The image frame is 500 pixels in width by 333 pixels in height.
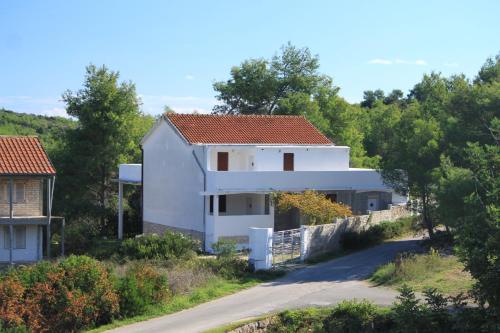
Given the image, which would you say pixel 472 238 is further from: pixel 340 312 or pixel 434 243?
pixel 434 243

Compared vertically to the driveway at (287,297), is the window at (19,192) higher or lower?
higher

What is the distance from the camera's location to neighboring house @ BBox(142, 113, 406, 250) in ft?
116

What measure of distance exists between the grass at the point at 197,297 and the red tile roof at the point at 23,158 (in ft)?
37.6

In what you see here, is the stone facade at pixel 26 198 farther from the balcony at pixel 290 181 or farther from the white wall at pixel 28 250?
the balcony at pixel 290 181

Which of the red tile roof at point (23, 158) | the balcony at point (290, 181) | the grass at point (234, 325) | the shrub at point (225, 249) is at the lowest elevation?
the grass at point (234, 325)

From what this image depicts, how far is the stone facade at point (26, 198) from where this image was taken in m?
32.9

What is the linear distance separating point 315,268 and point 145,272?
7.83 m

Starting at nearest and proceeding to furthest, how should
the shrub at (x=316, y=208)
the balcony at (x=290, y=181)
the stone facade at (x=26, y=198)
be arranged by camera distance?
the stone facade at (x=26, y=198)
the shrub at (x=316, y=208)
the balcony at (x=290, y=181)

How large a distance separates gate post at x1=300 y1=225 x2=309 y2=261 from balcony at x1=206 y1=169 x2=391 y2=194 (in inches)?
223

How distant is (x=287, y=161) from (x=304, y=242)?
31.4 ft

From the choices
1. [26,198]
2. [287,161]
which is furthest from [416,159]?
[26,198]

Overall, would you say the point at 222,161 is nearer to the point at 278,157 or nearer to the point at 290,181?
the point at 278,157

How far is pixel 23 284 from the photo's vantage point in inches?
843

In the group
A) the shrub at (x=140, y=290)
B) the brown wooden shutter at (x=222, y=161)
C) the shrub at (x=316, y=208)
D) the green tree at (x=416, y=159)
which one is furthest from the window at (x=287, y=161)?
the shrub at (x=140, y=290)
